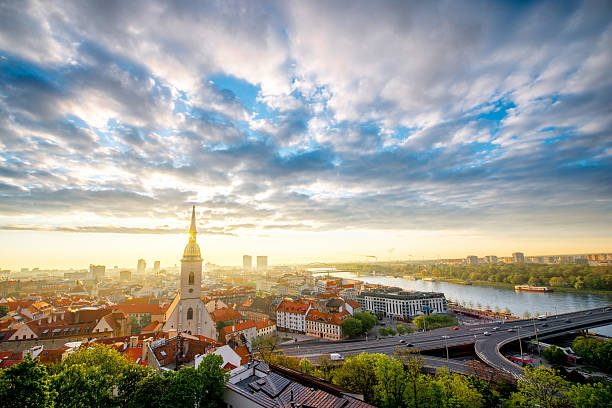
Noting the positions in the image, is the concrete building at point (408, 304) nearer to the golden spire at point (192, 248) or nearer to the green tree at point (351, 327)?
the green tree at point (351, 327)

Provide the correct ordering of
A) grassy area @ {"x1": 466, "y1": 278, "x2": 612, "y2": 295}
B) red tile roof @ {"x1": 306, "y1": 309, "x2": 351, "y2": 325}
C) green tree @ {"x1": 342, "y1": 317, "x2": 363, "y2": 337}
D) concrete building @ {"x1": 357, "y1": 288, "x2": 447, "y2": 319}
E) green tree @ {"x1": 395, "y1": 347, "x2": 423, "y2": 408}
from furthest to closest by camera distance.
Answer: grassy area @ {"x1": 466, "y1": 278, "x2": 612, "y2": 295} → concrete building @ {"x1": 357, "y1": 288, "x2": 447, "y2": 319} → red tile roof @ {"x1": 306, "y1": 309, "x2": 351, "y2": 325} → green tree @ {"x1": 342, "y1": 317, "x2": 363, "y2": 337} → green tree @ {"x1": 395, "y1": 347, "x2": 423, "y2": 408}

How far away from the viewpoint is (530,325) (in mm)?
48750

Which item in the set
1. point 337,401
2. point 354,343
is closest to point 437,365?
point 354,343

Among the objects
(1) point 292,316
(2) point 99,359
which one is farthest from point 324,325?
(2) point 99,359

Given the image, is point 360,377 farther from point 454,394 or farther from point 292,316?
point 292,316

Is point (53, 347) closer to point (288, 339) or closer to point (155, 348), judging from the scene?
point (155, 348)

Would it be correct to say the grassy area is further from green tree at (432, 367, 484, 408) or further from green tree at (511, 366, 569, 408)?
green tree at (432, 367, 484, 408)

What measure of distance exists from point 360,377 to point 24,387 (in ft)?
62.8

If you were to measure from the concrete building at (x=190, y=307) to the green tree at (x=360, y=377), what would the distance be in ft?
54.9

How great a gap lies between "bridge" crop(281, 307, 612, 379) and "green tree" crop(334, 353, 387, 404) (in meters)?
11.8

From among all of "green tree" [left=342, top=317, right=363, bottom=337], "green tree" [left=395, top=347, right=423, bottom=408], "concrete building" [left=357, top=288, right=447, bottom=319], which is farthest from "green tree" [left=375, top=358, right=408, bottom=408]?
"concrete building" [left=357, top=288, right=447, bottom=319]

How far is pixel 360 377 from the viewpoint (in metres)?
21.5

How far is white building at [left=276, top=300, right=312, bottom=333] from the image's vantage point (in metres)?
56.4

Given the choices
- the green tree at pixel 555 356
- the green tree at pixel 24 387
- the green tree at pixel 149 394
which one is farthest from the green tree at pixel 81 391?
the green tree at pixel 555 356
